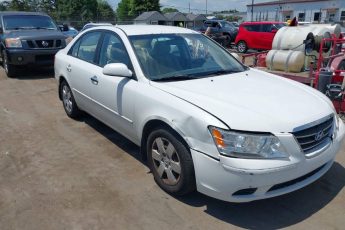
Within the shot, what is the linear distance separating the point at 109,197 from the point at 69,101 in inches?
108

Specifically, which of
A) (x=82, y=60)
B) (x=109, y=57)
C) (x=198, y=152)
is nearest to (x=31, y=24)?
(x=82, y=60)

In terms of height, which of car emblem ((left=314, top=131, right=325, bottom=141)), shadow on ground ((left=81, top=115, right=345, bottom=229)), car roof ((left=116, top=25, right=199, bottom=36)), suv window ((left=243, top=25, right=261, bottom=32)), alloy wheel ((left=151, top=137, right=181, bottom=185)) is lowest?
shadow on ground ((left=81, top=115, right=345, bottom=229))

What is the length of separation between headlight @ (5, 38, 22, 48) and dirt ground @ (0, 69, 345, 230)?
5.01 meters

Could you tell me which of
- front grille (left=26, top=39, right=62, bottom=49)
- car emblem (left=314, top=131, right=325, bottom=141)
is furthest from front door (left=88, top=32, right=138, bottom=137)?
front grille (left=26, top=39, right=62, bottom=49)

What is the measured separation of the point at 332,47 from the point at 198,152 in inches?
257

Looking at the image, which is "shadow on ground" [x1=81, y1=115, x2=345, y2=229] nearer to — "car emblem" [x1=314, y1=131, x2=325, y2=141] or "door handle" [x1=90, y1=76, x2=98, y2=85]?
"car emblem" [x1=314, y1=131, x2=325, y2=141]

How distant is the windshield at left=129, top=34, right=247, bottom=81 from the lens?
149 inches

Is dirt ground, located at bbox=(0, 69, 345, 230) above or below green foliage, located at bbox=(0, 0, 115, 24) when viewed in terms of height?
below

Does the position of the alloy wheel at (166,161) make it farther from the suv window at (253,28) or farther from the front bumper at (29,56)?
the suv window at (253,28)

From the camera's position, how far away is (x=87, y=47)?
5.02 m

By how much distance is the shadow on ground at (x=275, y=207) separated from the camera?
308cm

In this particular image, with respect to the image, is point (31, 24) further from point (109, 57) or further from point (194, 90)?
point (194, 90)

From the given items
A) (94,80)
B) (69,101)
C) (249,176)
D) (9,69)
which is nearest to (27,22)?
(9,69)

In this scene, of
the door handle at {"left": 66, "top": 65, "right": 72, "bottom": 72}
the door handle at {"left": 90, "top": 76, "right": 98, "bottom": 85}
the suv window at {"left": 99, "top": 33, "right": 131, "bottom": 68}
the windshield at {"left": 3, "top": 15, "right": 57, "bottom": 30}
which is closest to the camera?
the suv window at {"left": 99, "top": 33, "right": 131, "bottom": 68}
